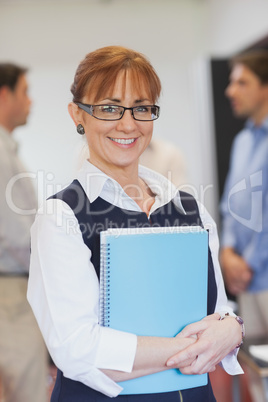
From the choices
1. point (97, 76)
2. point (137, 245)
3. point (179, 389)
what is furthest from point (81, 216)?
point (179, 389)

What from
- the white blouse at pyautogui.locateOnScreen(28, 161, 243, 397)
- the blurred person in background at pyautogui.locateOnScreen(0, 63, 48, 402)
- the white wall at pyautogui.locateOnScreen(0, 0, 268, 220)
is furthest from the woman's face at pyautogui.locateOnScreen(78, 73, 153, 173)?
the white wall at pyautogui.locateOnScreen(0, 0, 268, 220)

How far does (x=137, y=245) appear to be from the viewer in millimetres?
920

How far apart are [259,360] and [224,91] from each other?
2.03 metres

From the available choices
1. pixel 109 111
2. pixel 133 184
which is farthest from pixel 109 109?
pixel 133 184

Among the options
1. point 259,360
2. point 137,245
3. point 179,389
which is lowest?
point 259,360

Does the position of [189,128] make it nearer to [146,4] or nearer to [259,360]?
[146,4]

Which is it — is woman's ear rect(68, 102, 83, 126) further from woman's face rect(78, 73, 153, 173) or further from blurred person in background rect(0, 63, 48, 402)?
blurred person in background rect(0, 63, 48, 402)

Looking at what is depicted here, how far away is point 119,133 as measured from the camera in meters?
0.95

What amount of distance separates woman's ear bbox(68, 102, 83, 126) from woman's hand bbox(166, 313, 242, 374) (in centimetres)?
41

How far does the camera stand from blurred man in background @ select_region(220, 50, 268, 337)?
98.2 inches

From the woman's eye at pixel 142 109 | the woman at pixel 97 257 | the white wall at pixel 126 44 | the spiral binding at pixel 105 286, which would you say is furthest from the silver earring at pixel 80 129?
the white wall at pixel 126 44

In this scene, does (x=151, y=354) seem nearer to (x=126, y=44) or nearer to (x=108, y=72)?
(x=108, y=72)

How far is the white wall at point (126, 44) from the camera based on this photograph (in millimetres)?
3875

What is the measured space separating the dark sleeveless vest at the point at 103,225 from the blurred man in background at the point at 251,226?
3.58ft
